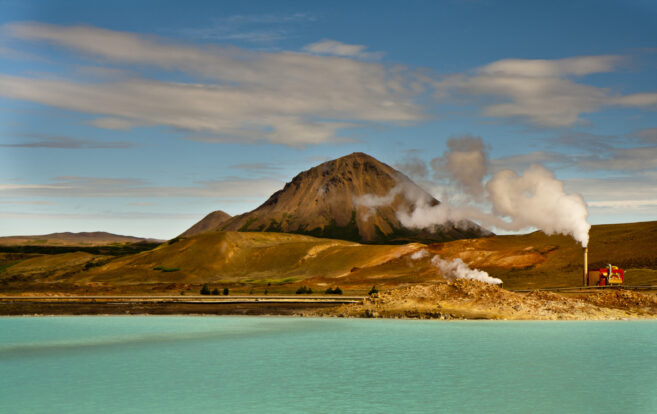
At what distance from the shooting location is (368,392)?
25.1 meters

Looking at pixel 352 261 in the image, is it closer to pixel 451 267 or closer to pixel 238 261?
pixel 451 267

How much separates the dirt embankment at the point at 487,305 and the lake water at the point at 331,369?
309 inches

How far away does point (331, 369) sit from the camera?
1215 inches

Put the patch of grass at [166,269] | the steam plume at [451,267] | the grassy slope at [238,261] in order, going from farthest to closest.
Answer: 1. the patch of grass at [166,269]
2. the grassy slope at [238,261]
3. the steam plume at [451,267]

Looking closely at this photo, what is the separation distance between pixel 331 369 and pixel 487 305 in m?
33.5

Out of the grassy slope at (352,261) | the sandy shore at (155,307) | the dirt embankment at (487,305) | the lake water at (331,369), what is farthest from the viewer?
the grassy slope at (352,261)

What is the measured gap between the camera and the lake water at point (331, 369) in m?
23.1

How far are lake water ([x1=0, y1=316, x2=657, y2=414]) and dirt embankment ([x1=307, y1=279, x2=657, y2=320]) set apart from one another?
785 centimetres

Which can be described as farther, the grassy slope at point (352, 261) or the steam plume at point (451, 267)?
the steam plume at point (451, 267)

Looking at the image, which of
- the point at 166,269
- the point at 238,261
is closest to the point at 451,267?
the point at 238,261

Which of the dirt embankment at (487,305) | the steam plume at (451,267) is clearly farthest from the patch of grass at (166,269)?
the dirt embankment at (487,305)

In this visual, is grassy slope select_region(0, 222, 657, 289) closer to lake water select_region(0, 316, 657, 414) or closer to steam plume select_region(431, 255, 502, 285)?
steam plume select_region(431, 255, 502, 285)

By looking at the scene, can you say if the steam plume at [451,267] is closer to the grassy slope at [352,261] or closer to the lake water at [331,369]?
the grassy slope at [352,261]

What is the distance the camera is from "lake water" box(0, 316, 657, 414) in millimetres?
23094
